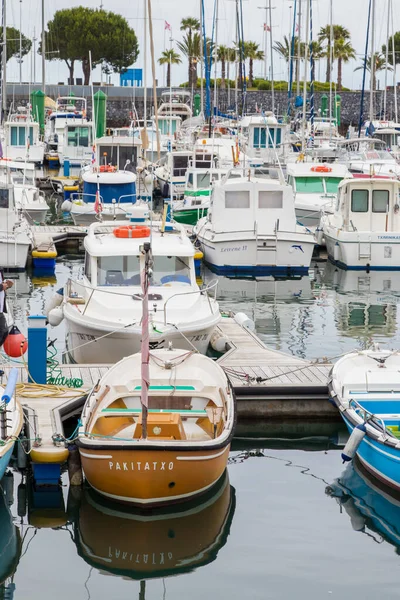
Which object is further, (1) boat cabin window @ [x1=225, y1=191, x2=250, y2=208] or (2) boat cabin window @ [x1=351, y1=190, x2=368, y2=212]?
(2) boat cabin window @ [x1=351, y1=190, x2=368, y2=212]

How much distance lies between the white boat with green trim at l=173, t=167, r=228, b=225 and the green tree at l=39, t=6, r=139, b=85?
54.7 metres

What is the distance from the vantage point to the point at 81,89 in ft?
256

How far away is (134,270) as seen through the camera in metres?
17.2

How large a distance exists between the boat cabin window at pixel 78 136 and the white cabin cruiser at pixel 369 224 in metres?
22.8

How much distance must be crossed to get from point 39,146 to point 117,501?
130ft

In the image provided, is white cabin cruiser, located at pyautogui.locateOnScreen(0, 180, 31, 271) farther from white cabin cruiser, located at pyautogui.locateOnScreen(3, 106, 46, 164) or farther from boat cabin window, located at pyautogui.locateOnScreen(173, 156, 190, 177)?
white cabin cruiser, located at pyautogui.locateOnScreen(3, 106, 46, 164)

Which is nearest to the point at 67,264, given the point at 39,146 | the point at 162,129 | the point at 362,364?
the point at 362,364

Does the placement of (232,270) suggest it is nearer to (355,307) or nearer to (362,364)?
(355,307)

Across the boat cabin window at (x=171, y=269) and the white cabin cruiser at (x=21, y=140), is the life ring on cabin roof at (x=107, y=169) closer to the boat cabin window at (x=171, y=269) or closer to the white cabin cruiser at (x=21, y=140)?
the white cabin cruiser at (x=21, y=140)

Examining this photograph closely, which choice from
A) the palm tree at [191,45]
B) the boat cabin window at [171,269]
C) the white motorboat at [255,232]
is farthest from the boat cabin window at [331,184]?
the palm tree at [191,45]

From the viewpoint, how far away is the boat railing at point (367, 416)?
11909 mm

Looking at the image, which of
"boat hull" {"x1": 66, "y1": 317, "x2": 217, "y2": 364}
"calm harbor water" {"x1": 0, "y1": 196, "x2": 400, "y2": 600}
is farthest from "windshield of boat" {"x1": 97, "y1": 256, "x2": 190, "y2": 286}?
"calm harbor water" {"x1": 0, "y1": 196, "x2": 400, "y2": 600}

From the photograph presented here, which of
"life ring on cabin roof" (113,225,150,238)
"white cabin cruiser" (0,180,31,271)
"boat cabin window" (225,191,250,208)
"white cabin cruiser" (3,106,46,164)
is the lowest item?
"white cabin cruiser" (0,180,31,271)

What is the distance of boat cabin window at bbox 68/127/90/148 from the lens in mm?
48094
